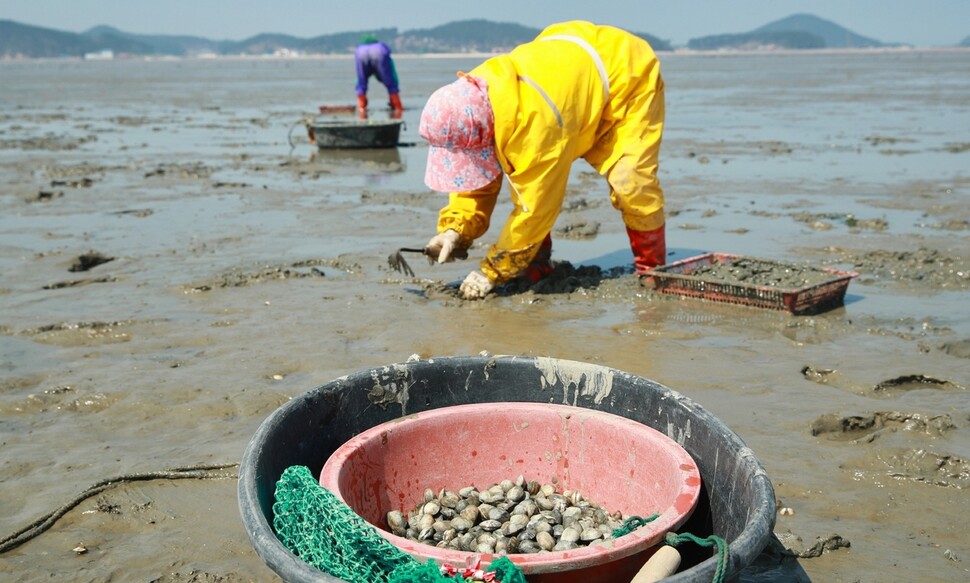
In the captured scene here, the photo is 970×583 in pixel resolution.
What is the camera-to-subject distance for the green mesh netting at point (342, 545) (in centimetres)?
178

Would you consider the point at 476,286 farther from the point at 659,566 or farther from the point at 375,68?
the point at 375,68

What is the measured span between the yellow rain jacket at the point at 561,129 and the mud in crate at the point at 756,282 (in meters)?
0.37

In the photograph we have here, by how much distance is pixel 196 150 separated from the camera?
13438 mm

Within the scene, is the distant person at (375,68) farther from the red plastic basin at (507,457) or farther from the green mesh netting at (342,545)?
the green mesh netting at (342,545)

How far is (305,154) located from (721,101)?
46.5 ft

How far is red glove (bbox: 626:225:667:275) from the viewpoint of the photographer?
5.21 metres

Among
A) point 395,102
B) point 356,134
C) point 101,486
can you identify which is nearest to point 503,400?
point 101,486

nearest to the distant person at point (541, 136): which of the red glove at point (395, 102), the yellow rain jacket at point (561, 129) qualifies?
the yellow rain jacket at point (561, 129)

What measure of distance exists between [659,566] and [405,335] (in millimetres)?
2890

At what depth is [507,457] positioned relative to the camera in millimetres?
2631

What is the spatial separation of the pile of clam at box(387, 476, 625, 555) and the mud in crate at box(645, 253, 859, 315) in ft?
8.43

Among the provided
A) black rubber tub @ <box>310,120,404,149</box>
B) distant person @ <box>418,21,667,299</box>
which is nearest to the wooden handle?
distant person @ <box>418,21,667,299</box>

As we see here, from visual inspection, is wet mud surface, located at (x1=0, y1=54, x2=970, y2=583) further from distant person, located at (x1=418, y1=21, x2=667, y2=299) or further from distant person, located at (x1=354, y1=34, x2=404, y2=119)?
distant person, located at (x1=354, y1=34, x2=404, y2=119)

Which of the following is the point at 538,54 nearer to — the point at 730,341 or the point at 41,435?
the point at 730,341
